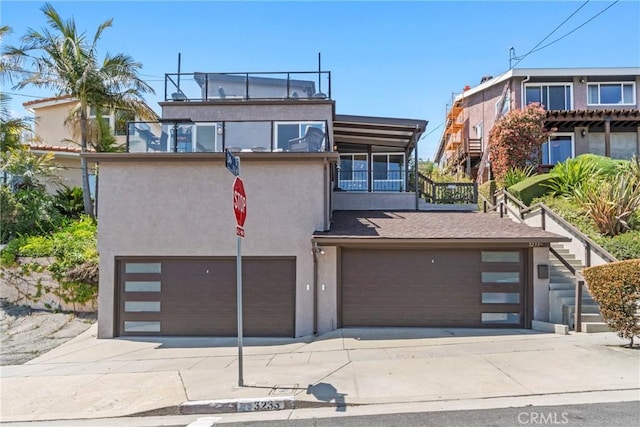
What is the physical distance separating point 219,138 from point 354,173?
692 cm

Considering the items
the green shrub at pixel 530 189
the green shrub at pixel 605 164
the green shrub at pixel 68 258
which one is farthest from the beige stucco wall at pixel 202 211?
the green shrub at pixel 605 164

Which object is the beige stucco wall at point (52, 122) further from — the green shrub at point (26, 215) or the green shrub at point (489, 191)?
the green shrub at point (489, 191)

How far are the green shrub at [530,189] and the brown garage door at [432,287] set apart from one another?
6.12m

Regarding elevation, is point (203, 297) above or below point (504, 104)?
below

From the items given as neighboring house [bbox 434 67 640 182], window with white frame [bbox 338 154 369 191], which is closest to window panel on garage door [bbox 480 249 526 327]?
window with white frame [bbox 338 154 369 191]

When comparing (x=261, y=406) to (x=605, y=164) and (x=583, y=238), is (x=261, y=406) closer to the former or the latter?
(x=583, y=238)

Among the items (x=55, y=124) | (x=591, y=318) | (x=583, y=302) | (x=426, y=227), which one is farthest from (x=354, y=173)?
(x=55, y=124)

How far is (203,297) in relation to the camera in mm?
10852

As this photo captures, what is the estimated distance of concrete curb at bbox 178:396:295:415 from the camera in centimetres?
591

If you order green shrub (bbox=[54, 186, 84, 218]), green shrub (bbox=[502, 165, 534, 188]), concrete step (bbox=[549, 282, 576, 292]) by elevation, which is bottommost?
concrete step (bbox=[549, 282, 576, 292])

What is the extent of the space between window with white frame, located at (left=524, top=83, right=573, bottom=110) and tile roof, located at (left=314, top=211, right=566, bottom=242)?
12.9 m

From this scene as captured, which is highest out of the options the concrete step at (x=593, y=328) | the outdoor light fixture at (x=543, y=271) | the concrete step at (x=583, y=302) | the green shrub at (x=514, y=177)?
the green shrub at (x=514, y=177)

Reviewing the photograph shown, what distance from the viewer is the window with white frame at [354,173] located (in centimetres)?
1675

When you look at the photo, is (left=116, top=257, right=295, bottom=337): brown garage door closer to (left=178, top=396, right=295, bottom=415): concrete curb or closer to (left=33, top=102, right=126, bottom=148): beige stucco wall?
(left=178, top=396, right=295, bottom=415): concrete curb
